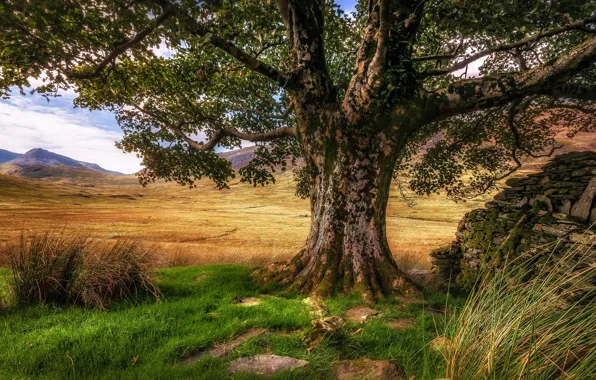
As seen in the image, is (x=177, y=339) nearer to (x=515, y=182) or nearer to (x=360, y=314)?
(x=360, y=314)

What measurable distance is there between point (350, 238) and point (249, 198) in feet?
522

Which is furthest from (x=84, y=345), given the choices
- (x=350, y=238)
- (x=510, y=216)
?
(x=510, y=216)

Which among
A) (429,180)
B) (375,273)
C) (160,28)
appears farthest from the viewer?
(429,180)

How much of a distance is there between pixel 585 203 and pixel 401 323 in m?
6.10

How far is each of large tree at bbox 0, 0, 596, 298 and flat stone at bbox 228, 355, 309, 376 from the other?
3.76 m

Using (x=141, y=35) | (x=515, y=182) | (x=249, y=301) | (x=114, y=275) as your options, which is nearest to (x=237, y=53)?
(x=141, y=35)

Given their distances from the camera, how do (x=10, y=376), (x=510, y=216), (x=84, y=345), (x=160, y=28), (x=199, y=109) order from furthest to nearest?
(x=199, y=109) < (x=510, y=216) < (x=160, y=28) < (x=84, y=345) < (x=10, y=376)

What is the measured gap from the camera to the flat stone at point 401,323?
230 inches

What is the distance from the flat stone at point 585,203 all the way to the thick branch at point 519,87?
2.33 m

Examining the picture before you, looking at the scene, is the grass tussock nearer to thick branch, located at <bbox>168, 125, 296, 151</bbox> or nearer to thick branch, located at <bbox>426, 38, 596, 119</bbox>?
thick branch, located at <bbox>168, 125, 296, 151</bbox>

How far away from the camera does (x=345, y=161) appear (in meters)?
8.52

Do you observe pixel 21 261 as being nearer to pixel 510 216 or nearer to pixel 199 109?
pixel 199 109

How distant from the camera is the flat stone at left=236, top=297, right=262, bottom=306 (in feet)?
23.8

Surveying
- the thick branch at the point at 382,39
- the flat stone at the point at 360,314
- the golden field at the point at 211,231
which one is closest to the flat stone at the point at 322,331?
the flat stone at the point at 360,314
